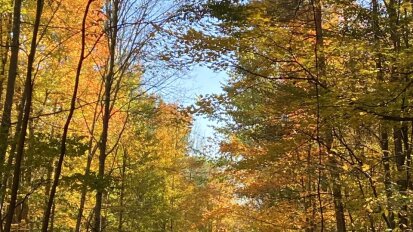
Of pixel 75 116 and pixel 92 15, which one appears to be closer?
pixel 92 15


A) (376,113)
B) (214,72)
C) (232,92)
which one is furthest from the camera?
(232,92)

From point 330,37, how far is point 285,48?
1.21 meters

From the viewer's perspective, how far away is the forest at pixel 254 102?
5.19 meters

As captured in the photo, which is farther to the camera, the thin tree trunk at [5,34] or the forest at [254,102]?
the thin tree trunk at [5,34]

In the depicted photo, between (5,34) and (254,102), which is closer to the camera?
(5,34)

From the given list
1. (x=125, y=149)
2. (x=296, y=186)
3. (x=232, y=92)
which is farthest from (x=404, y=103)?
(x=125, y=149)

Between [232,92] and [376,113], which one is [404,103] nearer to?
[376,113]

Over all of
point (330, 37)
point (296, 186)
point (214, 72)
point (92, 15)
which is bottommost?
point (296, 186)

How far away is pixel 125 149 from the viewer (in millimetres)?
16016

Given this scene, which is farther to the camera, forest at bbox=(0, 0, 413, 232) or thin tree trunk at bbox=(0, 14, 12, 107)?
thin tree trunk at bbox=(0, 14, 12, 107)

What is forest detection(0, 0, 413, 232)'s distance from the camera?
5191mm

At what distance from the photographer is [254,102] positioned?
43.7 ft

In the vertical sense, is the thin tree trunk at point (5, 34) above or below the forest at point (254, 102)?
above

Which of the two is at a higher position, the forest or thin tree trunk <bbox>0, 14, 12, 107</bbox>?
thin tree trunk <bbox>0, 14, 12, 107</bbox>
